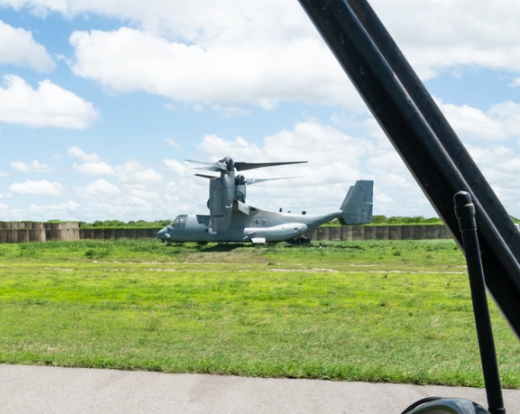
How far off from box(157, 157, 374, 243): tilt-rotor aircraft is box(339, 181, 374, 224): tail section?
0.49 m

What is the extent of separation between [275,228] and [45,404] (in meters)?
31.1

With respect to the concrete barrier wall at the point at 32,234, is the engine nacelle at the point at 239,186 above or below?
above

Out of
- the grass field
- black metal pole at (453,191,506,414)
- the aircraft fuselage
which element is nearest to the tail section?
the aircraft fuselage

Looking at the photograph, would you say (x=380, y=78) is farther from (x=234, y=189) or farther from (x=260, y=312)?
(x=234, y=189)

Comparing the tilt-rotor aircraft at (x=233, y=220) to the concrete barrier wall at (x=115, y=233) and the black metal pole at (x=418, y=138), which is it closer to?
the concrete barrier wall at (x=115, y=233)

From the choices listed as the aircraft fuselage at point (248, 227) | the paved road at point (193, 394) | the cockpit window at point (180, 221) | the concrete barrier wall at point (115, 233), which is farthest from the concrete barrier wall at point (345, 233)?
the paved road at point (193, 394)

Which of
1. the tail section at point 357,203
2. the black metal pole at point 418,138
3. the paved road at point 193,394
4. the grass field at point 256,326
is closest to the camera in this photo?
the black metal pole at point 418,138

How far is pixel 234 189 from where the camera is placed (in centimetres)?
3322

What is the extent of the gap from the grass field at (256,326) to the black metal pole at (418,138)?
3.77m

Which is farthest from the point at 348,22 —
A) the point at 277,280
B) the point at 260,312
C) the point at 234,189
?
the point at 234,189

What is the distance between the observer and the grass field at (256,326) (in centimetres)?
566

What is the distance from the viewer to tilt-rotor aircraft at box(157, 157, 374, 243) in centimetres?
3194

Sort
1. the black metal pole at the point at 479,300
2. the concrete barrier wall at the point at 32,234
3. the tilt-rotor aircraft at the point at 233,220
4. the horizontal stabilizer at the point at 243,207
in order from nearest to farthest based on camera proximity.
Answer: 1. the black metal pole at the point at 479,300
2. the tilt-rotor aircraft at the point at 233,220
3. the horizontal stabilizer at the point at 243,207
4. the concrete barrier wall at the point at 32,234

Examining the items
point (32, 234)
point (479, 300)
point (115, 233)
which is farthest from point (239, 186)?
point (479, 300)
